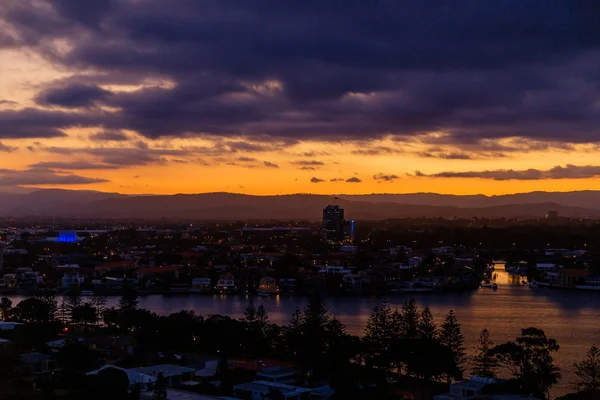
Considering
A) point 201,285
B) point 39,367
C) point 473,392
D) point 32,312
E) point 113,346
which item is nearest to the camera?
point 473,392

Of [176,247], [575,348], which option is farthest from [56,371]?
→ [176,247]

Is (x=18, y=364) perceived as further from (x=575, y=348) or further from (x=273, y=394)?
(x=575, y=348)

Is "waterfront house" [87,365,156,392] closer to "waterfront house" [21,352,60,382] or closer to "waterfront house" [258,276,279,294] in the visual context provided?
"waterfront house" [21,352,60,382]

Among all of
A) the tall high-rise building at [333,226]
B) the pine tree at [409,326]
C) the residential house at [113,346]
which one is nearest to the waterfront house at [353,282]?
the pine tree at [409,326]

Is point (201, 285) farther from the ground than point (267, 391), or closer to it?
closer to it

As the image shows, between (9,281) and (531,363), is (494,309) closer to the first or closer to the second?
(531,363)

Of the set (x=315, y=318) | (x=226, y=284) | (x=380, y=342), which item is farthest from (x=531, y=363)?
(x=226, y=284)

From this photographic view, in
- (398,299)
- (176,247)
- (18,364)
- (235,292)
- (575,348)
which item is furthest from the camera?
(176,247)
